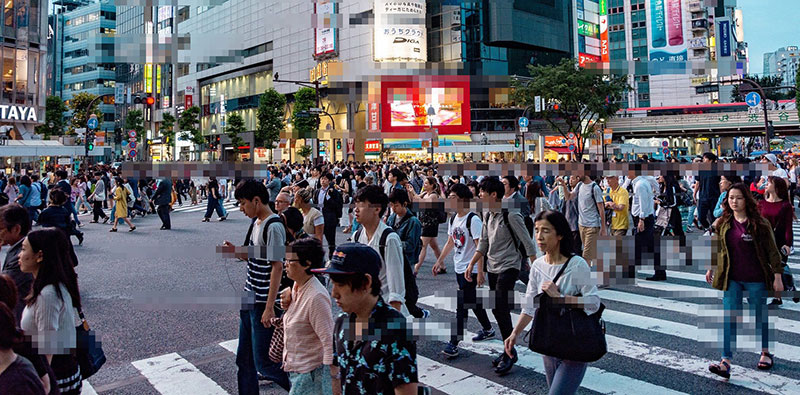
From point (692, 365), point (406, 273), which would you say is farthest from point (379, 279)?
point (692, 365)

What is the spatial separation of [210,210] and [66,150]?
63.8ft

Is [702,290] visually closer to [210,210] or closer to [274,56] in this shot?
A: [210,210]

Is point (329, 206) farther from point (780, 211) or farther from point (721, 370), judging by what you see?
point (721, 370)

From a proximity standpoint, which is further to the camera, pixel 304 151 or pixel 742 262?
pixel 304 151

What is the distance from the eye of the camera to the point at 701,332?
19.6 ft

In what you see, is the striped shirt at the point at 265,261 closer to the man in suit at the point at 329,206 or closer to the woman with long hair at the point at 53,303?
the woman with long hair at the point at 53,303

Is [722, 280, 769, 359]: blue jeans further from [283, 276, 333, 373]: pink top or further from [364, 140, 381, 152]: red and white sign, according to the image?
[364, 140, 381, 152]: red and white sign

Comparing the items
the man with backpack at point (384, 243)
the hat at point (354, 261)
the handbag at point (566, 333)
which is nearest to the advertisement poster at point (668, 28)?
the man with backpack at point (384, 243)

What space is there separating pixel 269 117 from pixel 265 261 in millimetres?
52686

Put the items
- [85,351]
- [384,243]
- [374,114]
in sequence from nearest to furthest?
[85,351] < [384,243] < [374,114]

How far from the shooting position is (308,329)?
2863 millimetres

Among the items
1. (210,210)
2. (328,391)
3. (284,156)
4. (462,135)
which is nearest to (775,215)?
(328,391)

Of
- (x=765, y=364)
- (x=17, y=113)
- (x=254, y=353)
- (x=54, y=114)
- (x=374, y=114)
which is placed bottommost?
(x=765, y=364)

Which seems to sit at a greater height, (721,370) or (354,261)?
(354,261)
